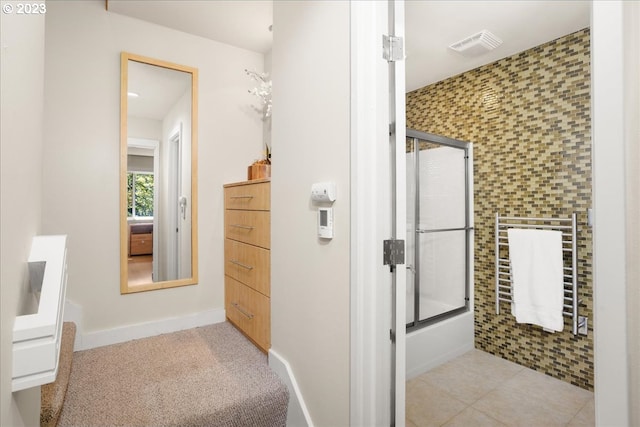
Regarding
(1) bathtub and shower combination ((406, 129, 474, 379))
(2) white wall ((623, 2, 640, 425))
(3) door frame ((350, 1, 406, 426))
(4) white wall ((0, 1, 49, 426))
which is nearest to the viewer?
(4) white wall ((0, 1, 49, 426))

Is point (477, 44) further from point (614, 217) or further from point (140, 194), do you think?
point (140, 194)

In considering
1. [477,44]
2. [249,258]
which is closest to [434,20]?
[477,44]

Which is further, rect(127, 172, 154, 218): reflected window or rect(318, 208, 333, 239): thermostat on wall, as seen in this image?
rect(127, 172, 154, 218): reflected window

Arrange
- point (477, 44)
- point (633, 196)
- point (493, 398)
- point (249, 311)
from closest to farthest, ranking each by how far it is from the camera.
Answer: point (633, 196)
point (493, 398)
point (249, 311)
point (477, 44)

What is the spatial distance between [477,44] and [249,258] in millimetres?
2315

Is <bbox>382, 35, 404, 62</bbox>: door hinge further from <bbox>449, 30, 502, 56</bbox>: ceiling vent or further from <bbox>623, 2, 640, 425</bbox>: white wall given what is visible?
<bbox>449, 30, 502, 56</bbox>: ceiling vent

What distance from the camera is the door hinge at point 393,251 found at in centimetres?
125

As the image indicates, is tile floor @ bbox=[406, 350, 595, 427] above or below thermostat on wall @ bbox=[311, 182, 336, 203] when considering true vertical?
below

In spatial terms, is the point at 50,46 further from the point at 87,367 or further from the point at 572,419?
the point at 572,419

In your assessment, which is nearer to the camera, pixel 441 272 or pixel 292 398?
pixel 292 398

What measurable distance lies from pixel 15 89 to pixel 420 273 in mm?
2521

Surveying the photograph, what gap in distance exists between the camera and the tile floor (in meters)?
1.90

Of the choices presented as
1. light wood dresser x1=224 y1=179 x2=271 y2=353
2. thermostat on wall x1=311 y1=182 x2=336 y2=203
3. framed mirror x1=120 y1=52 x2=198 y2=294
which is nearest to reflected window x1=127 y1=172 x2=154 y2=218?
framed mirror x1=120 y1=52 x2=198 y2=294

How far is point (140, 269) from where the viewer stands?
7.91ft
